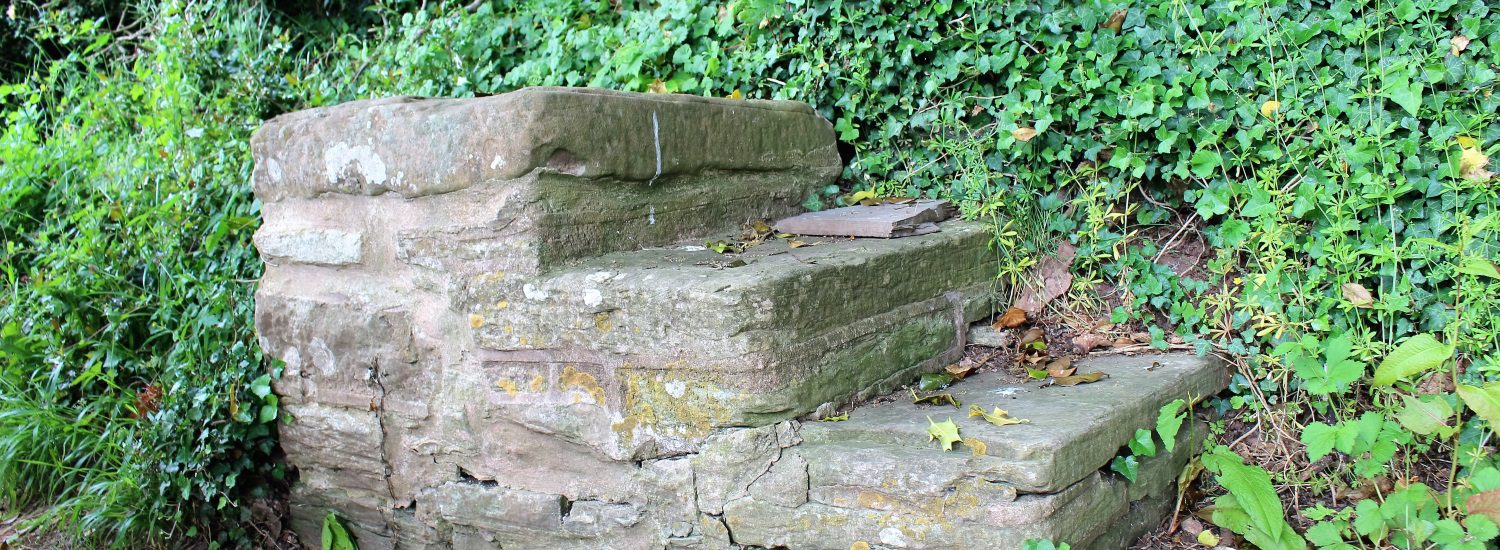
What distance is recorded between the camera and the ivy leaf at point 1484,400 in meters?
2.00

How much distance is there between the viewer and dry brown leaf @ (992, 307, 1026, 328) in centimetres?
268

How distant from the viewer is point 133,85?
4.42m

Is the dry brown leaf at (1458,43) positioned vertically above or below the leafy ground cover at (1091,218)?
above

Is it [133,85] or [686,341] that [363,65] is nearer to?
[133,85]

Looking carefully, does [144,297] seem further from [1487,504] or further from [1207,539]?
[1487,504]

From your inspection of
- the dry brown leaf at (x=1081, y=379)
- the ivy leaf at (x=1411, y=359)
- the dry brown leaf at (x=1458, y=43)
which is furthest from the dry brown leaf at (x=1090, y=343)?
the dry brown leaf at (x=1458, y=43)

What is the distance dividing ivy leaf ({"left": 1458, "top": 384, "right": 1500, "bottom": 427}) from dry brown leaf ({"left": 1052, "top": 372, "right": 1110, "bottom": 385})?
71 centimetres

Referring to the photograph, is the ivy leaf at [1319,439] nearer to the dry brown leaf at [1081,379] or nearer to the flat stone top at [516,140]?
the dry brown leaf at [1081,379]

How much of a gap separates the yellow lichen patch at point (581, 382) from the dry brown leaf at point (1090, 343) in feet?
4.20

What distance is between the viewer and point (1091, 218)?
2711mm

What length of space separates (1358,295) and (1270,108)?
510 mm

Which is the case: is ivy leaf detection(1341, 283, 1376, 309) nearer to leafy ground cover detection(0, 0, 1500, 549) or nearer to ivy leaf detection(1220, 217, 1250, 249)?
leafy ground cover detection(0, 0, 1500, 549)

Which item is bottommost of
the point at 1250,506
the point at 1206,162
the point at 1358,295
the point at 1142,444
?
the point at 1250,506

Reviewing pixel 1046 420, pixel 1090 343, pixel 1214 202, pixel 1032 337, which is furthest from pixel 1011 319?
pixel 1046 420
